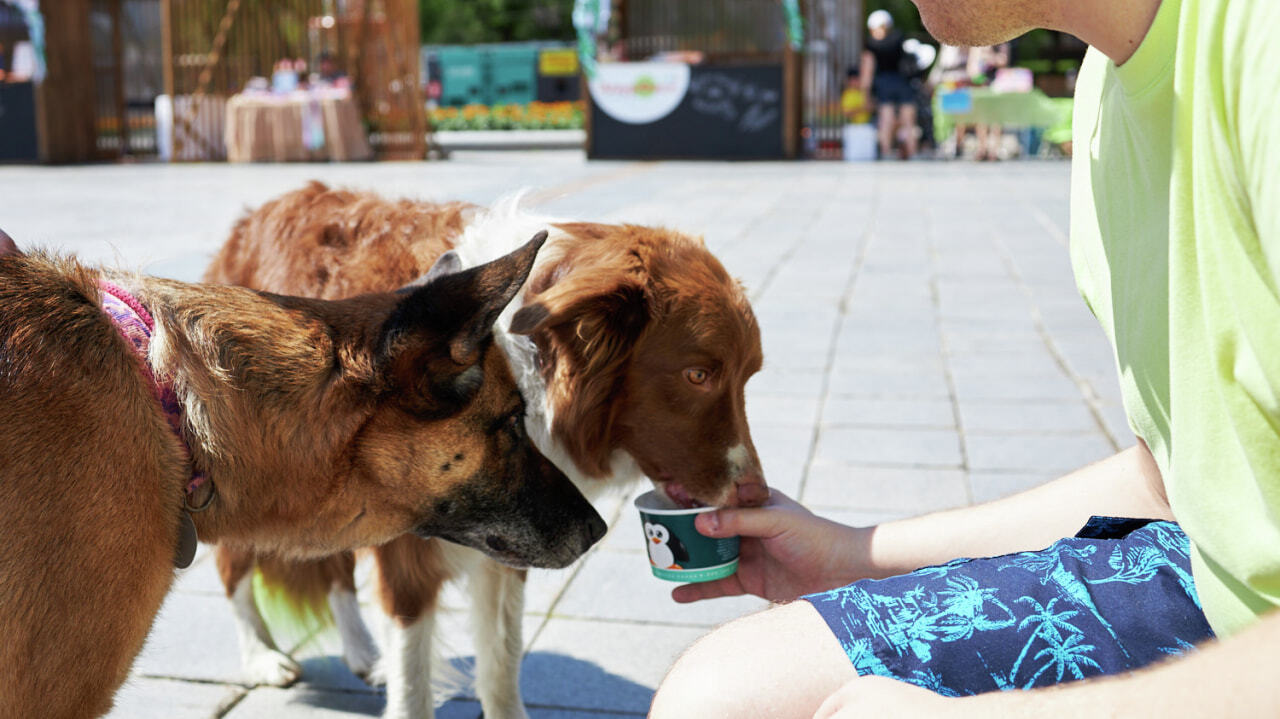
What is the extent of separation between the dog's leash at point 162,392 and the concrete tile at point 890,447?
3284 millimetres

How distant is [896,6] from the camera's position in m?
42.4

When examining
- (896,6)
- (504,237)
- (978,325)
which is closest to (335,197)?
(504,237)

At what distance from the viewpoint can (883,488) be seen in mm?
4637

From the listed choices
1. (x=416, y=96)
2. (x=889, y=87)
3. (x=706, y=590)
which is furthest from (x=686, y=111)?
(x=706, y=590)

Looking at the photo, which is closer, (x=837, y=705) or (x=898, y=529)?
(x=837, y=705)

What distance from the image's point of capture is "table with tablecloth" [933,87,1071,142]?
19.9m

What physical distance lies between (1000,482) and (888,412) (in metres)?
1.09

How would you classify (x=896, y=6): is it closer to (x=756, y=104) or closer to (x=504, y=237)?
(x=756, y=104)

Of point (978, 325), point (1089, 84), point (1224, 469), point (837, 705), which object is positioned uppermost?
point (1089, 84)

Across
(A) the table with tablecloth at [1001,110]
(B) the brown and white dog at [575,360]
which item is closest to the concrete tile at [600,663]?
(B) the brown and white dog at [575,360]

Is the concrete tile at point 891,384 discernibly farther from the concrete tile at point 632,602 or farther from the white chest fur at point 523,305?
the white chest fur at point 523,305

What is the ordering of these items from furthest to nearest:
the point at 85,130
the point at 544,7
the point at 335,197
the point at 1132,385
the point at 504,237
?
the point at 544,7 < the point at 85,130 < the point at 335,197 < the point at 504,237 < the point at 1132,385

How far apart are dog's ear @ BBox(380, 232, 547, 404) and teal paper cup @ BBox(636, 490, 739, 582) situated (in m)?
0.56

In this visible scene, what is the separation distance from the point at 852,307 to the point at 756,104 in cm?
1306
